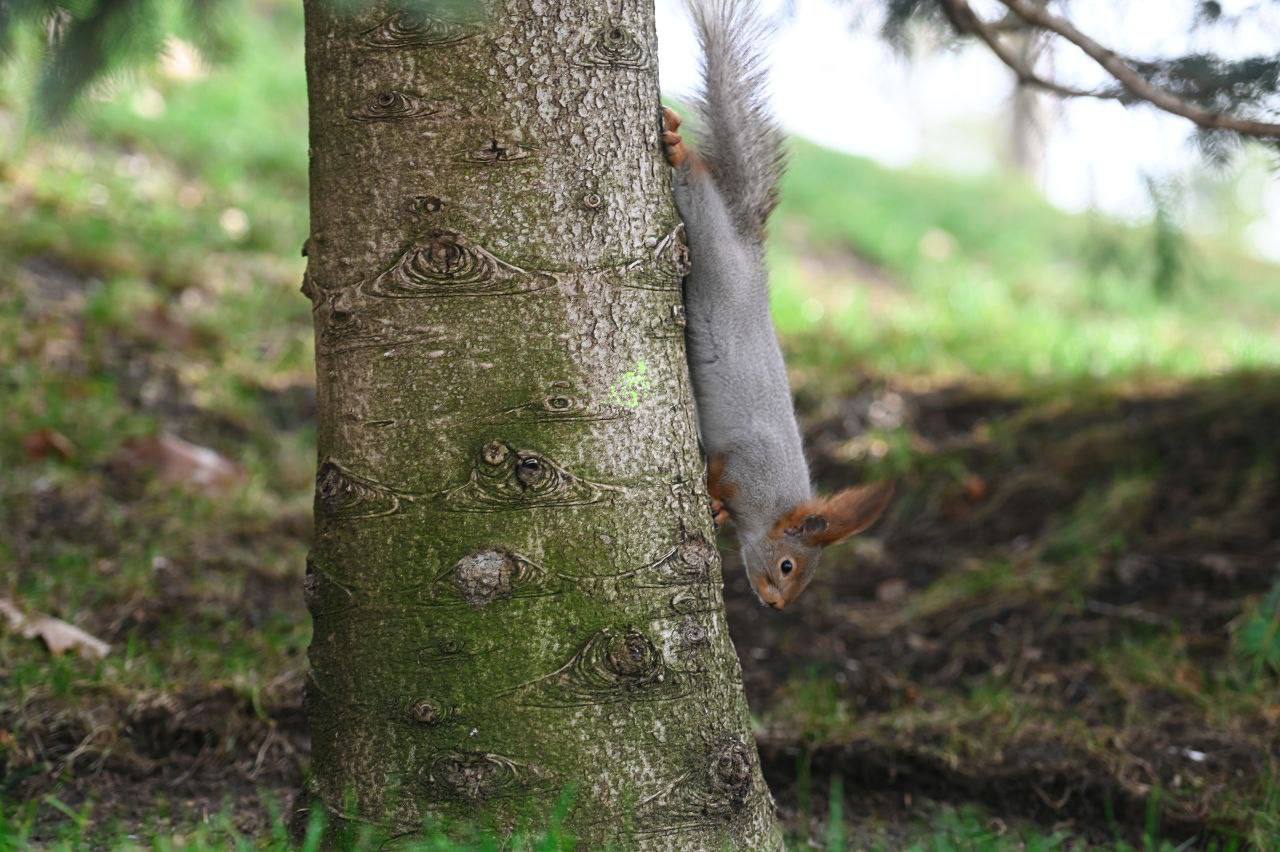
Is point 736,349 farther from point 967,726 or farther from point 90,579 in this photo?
point 90,579

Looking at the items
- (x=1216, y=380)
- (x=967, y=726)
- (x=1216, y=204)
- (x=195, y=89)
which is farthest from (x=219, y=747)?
(x=195, y=89)

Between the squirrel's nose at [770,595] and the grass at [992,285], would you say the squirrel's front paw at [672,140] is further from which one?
the grass at [992,285]

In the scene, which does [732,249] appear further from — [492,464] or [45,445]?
[45,445]

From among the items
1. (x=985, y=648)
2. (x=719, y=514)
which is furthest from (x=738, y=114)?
(x=985, y=648)

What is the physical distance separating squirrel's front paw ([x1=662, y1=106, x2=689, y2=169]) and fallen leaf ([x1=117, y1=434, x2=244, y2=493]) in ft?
6.87

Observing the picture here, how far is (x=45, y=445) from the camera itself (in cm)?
346

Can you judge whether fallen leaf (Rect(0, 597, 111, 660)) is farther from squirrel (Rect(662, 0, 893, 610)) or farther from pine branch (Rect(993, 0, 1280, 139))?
pine branch (Rect(993, 0, 1280, 139))

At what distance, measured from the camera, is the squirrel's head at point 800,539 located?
2.61 metres

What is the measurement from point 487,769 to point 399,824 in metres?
0.15

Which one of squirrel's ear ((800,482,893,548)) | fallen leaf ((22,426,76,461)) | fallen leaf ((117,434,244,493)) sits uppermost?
fallen leaf ((22,426,76,461))

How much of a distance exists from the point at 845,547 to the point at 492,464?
242cm

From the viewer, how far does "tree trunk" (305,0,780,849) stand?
5.36ft

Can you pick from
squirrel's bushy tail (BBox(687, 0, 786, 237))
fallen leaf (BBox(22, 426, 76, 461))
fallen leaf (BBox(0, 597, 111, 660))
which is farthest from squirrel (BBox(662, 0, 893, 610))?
fallen leaf (BBox(22, 426, 76, 461))

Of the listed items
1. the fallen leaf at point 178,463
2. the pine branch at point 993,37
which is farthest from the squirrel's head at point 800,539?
the fallen leaf at point 178,463
